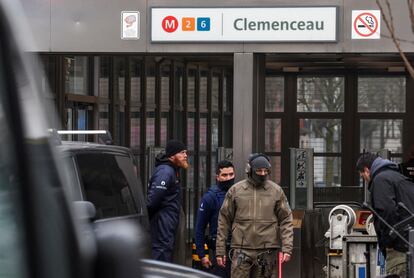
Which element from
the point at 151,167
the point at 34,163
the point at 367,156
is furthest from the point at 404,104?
the point at 34,163

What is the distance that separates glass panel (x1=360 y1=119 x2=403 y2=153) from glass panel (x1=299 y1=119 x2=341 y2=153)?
560 mm

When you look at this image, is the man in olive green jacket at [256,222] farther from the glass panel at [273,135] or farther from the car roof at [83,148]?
the glass panel at [273,135]

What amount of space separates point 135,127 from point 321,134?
6.13 metres

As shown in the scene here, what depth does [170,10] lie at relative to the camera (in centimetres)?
1270

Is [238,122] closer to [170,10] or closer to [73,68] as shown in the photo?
[170,10]

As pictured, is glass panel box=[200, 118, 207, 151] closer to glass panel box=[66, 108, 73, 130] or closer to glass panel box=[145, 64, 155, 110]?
glass panel box=[145, 64, 155, 110]

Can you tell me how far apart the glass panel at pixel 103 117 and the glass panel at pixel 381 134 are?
25.9 ft

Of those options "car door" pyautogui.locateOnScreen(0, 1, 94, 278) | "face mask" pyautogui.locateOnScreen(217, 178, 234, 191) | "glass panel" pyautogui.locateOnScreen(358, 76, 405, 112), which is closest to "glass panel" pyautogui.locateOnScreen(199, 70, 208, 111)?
"glass panel" pyautogui.locateOnScreen(358, 76, 405, 112)

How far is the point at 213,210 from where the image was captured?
445 inches

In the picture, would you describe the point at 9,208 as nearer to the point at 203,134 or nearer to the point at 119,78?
the point at 119,78

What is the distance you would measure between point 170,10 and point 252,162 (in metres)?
2.83

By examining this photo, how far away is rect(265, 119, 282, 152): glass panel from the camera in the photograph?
2408 centimetres

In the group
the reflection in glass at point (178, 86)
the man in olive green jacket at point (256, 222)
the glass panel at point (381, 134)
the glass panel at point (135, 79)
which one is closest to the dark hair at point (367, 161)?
the man in olive green jacket at point (256, 222)

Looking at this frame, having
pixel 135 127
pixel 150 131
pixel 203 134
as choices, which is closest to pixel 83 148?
pixel 135 127
